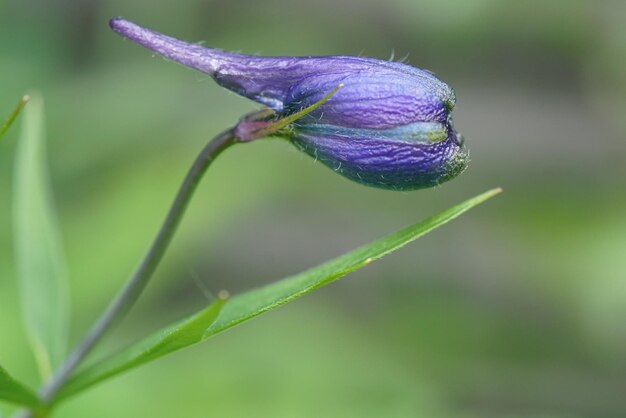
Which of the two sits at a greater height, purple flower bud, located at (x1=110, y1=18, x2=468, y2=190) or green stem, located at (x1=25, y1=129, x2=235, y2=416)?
purple flower bud, located at (x1=110, y1=18, x2=468, y2=190)

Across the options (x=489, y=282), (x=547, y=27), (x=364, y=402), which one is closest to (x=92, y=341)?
(x=364, y=402)

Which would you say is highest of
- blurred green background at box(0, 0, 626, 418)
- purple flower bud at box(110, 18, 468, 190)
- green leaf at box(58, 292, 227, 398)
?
purple flower bud at box(110, 18, 468, 190)

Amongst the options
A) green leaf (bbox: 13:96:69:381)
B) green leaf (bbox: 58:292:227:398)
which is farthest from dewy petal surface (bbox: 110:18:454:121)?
green leaf (bbox: 13:96:69:381)

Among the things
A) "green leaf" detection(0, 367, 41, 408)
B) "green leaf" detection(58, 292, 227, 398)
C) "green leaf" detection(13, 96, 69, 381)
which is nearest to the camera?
"green leaf" detection(58, 292, 227, 398)

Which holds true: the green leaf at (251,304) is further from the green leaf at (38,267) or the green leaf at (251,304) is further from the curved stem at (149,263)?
the green leaf at (38,267)

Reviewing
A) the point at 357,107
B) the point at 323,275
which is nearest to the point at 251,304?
the point at 323,275

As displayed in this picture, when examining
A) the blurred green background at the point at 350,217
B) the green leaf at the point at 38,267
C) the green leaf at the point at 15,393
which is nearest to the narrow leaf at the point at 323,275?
the green leaf at the point at 15,393

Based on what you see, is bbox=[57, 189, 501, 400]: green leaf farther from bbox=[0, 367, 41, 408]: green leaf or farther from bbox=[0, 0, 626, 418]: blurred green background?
bbox=[0, 0, 626, 418]: blurred green background
